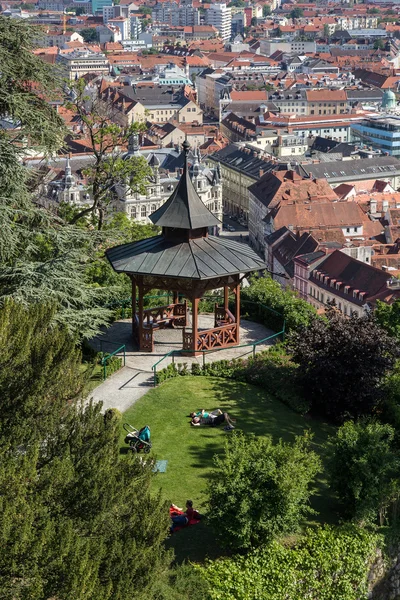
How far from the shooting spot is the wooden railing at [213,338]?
3391 centimetres

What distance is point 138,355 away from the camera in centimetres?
3391

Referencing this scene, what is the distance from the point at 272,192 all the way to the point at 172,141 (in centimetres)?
4746

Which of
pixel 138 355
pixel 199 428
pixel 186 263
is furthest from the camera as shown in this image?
pixel 138 355

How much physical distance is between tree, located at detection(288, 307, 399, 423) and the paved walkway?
12.6 feet

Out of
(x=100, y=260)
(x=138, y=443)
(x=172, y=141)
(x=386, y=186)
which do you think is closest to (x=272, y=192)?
(x=386, y=186)

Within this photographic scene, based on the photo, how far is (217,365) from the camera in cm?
3278

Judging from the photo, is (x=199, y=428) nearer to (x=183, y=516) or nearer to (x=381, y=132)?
(x=183, y=516)

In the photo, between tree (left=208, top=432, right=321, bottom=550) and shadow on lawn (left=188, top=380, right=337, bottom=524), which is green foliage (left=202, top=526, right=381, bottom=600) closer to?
tree (left=208, top=432, right=321, bottom=550)

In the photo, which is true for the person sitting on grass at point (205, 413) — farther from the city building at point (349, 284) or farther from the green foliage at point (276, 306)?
the city building at point (349, 284)

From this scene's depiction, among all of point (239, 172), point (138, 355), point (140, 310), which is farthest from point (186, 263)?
point (239, 172)

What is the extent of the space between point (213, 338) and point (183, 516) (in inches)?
427

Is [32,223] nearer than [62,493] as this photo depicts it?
No

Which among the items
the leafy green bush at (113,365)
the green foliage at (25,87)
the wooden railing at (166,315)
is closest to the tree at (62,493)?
the leafy green bush at (113,365)

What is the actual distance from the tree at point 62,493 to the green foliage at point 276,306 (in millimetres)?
14169
